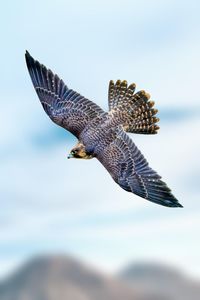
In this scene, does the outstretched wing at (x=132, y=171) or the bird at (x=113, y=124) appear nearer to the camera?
the outstretched wing at (x=132, y=171)

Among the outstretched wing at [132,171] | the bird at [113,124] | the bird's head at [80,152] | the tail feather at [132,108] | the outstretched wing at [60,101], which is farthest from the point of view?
the outstretched wing at [60,101]

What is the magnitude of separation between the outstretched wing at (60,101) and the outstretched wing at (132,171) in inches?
46.6

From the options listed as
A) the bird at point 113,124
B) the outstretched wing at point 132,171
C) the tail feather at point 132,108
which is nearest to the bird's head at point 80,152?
the bird at point 113,124

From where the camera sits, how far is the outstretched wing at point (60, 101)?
16159 mm

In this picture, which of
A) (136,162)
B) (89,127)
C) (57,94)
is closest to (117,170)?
(136,162)

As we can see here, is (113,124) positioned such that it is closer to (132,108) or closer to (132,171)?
(132,108)

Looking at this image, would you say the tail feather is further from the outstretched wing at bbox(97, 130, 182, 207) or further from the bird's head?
the bird's head

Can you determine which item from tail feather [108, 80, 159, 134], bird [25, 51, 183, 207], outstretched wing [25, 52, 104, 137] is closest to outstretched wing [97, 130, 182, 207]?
bird [25, 51, 183, 207]

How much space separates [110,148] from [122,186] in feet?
3.48

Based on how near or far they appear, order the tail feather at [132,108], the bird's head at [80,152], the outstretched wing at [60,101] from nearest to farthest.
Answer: the tail feather at [132,108], the bird's head at [80,152], the outstretched wing at [60,101]

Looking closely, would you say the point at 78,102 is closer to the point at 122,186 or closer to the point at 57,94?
the point at 57,94

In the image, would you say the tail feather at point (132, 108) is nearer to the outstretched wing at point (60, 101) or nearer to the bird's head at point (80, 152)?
the outstretched wing at point (60, 101)

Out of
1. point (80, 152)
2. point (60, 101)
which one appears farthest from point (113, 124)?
point (60, 101)

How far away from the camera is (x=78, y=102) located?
1642 cm
